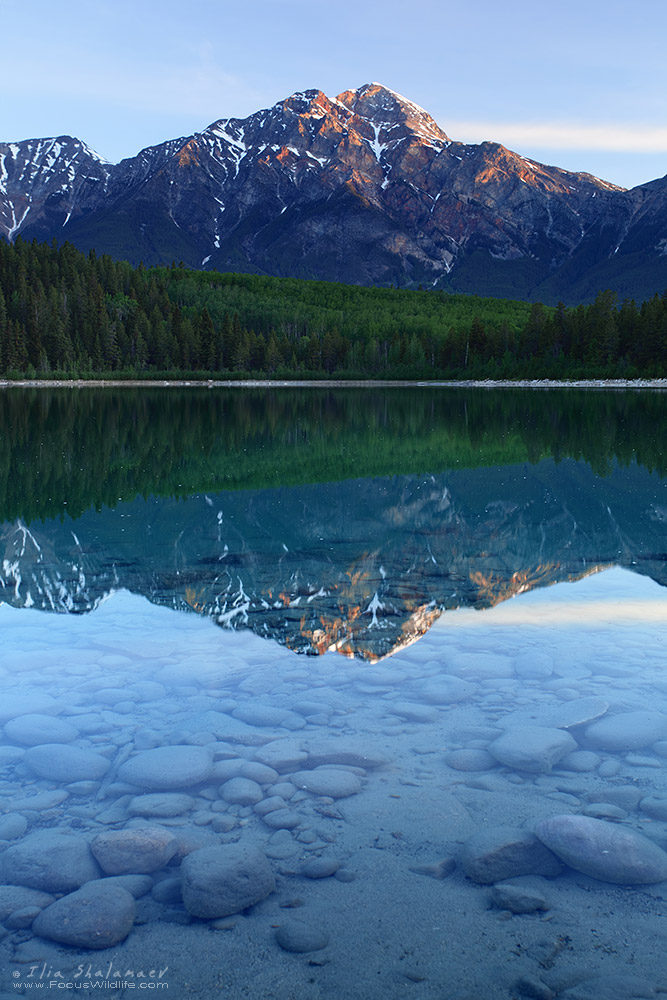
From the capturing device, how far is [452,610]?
1211cm

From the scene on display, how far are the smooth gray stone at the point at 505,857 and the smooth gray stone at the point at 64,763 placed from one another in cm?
334

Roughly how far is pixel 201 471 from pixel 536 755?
21913 mm

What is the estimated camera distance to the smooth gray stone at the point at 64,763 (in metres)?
6.88

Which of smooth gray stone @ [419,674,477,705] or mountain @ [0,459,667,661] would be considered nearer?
smooth gray stone @ [419,674,477,705]

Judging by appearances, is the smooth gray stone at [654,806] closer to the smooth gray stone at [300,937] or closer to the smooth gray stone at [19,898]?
the smooth gray stone at [300,937]

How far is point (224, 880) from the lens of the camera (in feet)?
17.4

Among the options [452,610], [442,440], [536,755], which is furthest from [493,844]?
[442,440]

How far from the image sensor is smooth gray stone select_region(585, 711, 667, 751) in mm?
7441

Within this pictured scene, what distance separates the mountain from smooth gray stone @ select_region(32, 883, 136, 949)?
17.4 feet

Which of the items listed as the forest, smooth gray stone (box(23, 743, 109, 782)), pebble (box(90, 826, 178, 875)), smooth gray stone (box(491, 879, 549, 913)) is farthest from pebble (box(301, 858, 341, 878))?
the forest

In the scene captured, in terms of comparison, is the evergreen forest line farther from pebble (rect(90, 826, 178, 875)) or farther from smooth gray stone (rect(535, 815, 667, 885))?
smooth gray stone (rect(535, 815, 667, 885))

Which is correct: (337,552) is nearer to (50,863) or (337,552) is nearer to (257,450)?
(50,863)

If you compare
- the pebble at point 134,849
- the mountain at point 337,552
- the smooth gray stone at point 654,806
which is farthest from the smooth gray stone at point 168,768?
the smooth gray stone at point 654,806

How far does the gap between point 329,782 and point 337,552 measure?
9.70 meters
